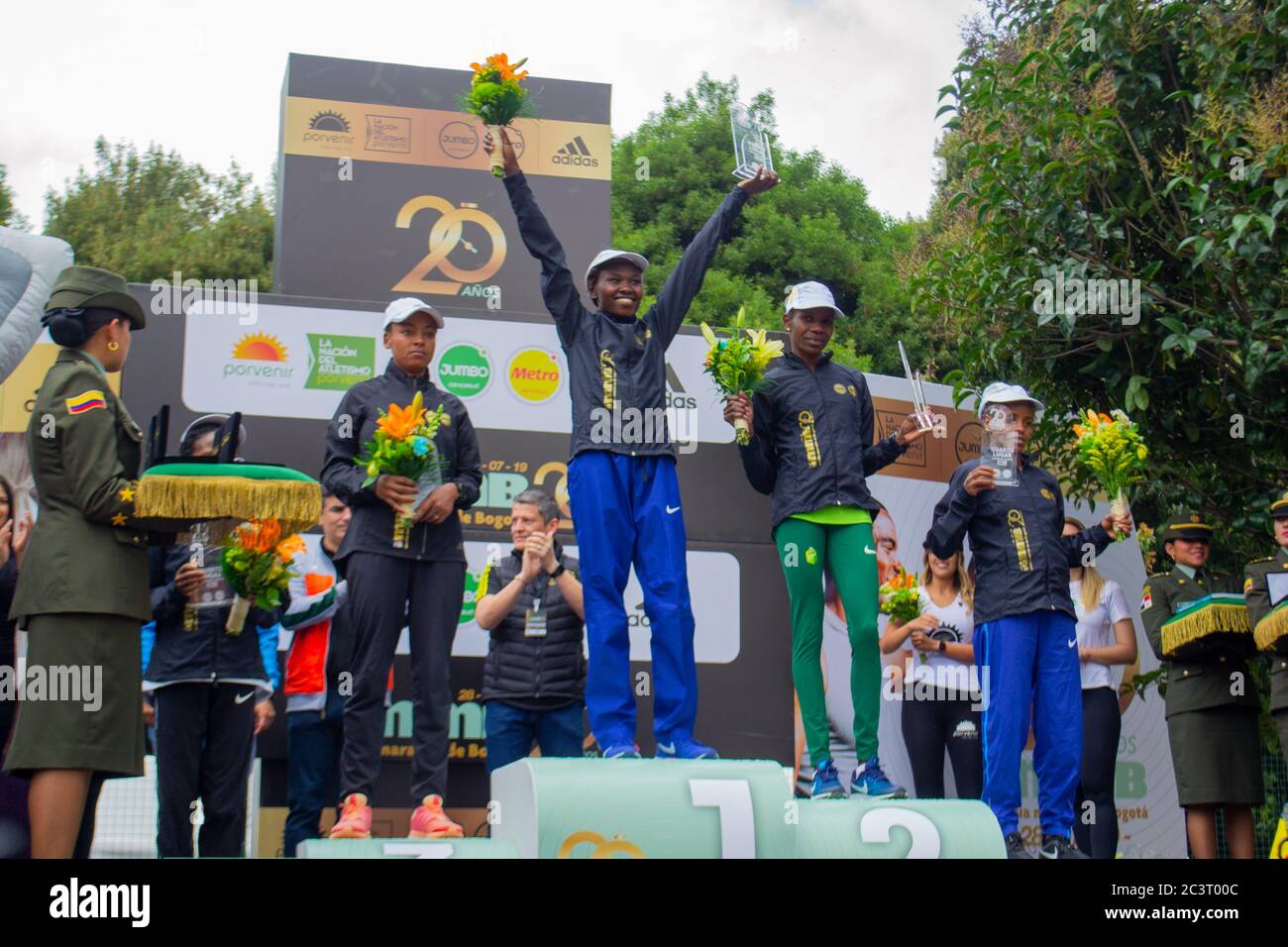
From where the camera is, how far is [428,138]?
27.1 feet

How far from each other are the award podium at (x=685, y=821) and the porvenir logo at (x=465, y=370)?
10.5 ft

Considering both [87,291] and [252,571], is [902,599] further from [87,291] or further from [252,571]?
[87,291]

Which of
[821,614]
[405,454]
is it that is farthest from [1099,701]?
[405,454]

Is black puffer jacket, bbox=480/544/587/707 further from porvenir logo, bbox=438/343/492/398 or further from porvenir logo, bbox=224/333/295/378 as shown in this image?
porvenir logo, bbox=224/333/295/378

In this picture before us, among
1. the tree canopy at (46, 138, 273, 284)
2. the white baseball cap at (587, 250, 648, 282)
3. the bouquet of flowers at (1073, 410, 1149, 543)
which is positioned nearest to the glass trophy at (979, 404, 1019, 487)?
the bouquet of flowers at (1073, 410, 1149, 543)

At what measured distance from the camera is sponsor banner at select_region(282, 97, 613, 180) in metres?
8.10

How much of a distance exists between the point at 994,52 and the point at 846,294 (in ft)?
30.9

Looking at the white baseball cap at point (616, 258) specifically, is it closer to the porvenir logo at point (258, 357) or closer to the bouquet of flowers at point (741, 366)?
the bouquet of flowers at point (741, 366)

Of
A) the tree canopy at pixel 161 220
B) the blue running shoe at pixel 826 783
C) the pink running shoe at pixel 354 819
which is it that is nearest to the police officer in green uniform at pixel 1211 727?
the blue running shoe at pixel 826 783

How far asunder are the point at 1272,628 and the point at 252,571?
171 inches

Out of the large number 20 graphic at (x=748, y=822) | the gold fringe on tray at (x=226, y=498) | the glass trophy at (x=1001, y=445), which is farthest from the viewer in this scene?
the glass trophy at (x=1001, y=445)

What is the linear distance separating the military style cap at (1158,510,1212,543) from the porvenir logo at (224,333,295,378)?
15.3 ft

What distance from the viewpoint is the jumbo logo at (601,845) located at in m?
4.30

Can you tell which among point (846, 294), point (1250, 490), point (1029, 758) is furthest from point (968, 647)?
point (846, 294)
